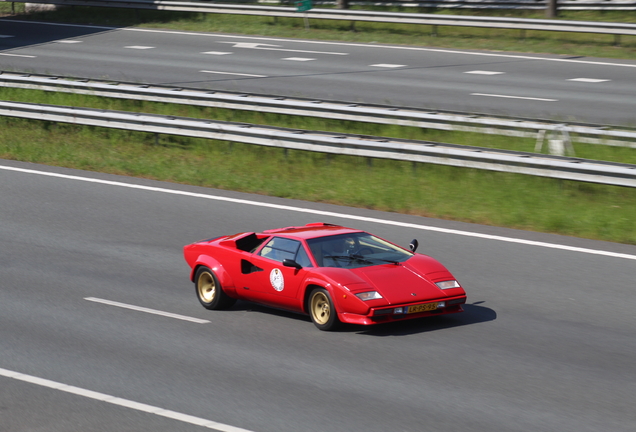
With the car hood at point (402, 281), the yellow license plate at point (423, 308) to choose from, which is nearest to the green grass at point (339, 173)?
the car hood at point (402, 281)

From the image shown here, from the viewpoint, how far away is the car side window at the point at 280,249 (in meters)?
9.69

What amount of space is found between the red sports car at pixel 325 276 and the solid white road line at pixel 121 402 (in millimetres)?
2275

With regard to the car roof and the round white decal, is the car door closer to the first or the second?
the round white decal

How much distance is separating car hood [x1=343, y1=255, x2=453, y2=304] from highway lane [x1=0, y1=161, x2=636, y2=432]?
1.41 feet

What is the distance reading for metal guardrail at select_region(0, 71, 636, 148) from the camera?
16.6 meters

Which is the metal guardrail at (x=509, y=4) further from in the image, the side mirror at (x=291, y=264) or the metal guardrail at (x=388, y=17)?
the side mirror at (x=291, y=264)

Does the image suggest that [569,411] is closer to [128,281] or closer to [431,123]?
[128,281]

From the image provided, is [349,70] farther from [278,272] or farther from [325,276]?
[325,276]

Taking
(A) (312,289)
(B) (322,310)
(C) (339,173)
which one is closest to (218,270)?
(A) (312,289)

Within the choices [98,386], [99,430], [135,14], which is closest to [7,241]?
[98,386]

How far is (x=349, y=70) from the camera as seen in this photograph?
89.7 feet

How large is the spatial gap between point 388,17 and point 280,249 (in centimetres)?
2419

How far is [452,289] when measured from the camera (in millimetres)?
9172

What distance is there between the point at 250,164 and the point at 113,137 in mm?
4340
